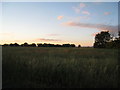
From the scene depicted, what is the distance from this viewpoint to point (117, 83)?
162 inches

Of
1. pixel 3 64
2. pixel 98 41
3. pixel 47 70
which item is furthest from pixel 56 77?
pixel 98 41

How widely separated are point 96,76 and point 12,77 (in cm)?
254

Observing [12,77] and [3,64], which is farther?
[3,64]

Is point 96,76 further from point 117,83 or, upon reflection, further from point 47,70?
point 47,70

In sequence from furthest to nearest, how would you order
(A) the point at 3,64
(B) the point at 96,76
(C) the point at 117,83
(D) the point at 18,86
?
(A) the point at 3,64, (B) the point at 96,76, (C) the point at 117,83, (D) the point at 18,86

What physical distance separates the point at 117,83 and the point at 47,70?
220 centimetres

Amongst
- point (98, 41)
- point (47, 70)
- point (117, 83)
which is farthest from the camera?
point (98, 41)

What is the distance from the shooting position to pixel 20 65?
5219mm

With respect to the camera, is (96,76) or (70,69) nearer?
(96,76)

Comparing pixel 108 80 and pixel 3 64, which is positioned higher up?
pixel 3 64

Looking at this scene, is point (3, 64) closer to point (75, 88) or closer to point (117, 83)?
point (75, 88)

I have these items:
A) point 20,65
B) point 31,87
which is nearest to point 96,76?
point 31,87

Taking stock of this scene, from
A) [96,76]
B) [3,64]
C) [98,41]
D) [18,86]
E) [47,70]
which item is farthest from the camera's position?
[98,41]

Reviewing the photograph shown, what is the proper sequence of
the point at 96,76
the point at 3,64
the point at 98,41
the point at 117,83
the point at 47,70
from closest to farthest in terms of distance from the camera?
1. the point at 117,83
2. the point at 96,76
3. the point at 47,70
4. the point at 3,64
5. the point at 98,41
